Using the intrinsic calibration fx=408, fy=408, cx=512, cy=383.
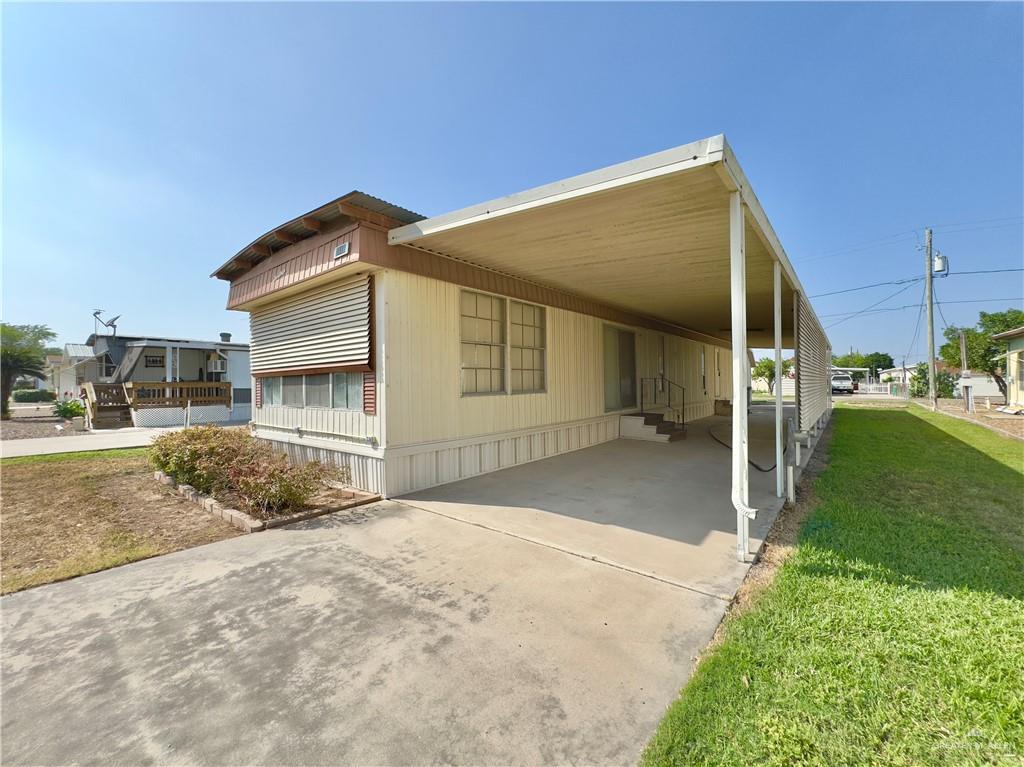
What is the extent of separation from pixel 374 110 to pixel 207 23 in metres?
2.41

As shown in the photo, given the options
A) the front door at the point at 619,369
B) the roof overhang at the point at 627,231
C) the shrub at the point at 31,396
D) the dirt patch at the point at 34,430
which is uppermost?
the roof overhang at the point at 627,231

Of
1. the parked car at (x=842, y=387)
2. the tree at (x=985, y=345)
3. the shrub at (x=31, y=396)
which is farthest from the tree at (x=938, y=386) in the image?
the shrub at (x=31, y=396)

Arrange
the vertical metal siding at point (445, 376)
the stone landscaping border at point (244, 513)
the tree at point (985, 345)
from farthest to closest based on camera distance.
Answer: the tree at point (985, 345) < the vertical metal siding at point (445, 376) < the stone landscaping border at point (244, 513)

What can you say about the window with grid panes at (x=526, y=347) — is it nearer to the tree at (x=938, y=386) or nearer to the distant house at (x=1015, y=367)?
the distant house at (x=1015, y=367)

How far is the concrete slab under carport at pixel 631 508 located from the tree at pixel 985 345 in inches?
940

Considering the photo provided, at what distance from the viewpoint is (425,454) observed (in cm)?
564

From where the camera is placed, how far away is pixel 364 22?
245 inches

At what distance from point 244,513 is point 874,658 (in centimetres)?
537

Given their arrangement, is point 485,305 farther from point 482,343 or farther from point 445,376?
point 445,376

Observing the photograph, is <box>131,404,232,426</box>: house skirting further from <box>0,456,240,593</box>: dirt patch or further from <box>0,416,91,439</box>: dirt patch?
<box>0,456,240,593</box>: dirt patch

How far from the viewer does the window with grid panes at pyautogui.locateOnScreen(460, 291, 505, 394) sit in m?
6.38

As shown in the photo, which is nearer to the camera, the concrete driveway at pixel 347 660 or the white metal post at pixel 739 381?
the concrete driveway at pixel 347 660

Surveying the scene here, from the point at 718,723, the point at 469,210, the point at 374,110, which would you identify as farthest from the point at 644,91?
the point at 718,723

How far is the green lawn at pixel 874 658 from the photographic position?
157 centimetres
